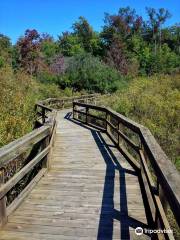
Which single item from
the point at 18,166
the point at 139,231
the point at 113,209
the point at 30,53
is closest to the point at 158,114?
the point at 18,166

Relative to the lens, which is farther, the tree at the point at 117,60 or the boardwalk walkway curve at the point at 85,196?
the tree at the point at 117,60

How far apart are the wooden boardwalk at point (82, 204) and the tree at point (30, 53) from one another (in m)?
30.2

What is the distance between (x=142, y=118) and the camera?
1748 centimetres

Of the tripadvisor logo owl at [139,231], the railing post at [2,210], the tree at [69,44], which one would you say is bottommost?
the tripadvisor logo owl at [139,231]

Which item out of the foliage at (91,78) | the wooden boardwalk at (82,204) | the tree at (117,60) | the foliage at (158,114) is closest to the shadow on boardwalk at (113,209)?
the wooden boardwalk at (82,204)

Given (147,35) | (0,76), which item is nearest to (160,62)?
(147,35)

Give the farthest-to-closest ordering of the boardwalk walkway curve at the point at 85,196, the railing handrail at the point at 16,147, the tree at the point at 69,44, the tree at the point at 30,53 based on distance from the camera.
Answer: the tree at the point at 69,44 < the tree at the point at 30,53 < the railing handrail at the point at 16,147 < the boardwalk walkway curve at the point at 85,196

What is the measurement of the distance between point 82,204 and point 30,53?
34489mm

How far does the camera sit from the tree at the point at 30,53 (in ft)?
120

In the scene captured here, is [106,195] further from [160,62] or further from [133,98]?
[160,62]

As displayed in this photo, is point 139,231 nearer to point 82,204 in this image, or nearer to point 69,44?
point 82,204

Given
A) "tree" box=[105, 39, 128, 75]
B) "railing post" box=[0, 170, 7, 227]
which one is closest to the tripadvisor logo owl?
"railing post" box=[0, 170, 7, 227]

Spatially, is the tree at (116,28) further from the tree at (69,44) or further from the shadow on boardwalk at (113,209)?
the shadow on boardwalk at (113,209)

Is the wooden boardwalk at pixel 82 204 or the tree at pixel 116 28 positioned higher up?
the tree at pixel 116 28
